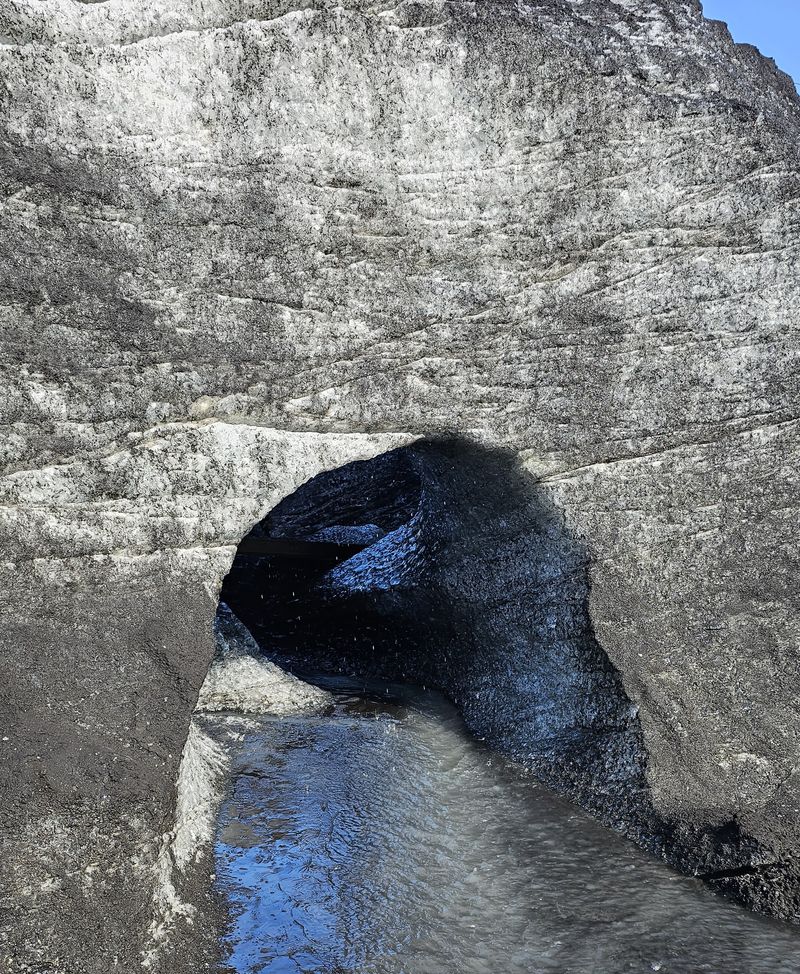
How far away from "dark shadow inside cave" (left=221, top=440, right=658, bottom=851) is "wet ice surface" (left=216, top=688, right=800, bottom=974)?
0.22 meters

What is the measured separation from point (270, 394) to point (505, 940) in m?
1.89

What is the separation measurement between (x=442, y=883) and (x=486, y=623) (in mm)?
1414

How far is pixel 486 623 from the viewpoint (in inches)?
177

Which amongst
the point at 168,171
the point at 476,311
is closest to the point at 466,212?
the point at 476,311

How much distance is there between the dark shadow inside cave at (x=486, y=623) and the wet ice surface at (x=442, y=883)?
22 cm

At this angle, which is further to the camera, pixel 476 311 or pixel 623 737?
pixel 623 737

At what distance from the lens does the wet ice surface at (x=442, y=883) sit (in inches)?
116

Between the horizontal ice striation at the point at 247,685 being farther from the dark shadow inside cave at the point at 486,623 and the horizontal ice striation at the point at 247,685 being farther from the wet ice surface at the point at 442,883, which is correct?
the wet ice surface at the point at 442,883

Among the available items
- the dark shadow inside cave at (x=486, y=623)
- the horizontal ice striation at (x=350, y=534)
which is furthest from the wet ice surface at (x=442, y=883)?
the horizontal ice striation at (x=350, y=534)

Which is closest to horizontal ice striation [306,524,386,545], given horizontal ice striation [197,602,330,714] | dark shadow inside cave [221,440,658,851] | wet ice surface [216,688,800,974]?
dark shadow inside cave [221,440,658,851]

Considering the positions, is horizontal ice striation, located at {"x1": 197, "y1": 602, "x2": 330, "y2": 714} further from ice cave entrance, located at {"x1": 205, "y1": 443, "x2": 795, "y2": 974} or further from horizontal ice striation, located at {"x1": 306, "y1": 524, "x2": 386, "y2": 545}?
horizontal ice striation, located at {"x1": 306, "y1": 524, "x2": 386, "y2": 545}

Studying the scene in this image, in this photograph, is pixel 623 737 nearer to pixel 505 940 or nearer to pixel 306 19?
pixel 505 940

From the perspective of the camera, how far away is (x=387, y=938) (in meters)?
2.99

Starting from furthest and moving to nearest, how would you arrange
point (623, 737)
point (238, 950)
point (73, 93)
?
point (623, 737) < point (238, 950) < point (73, 93)
